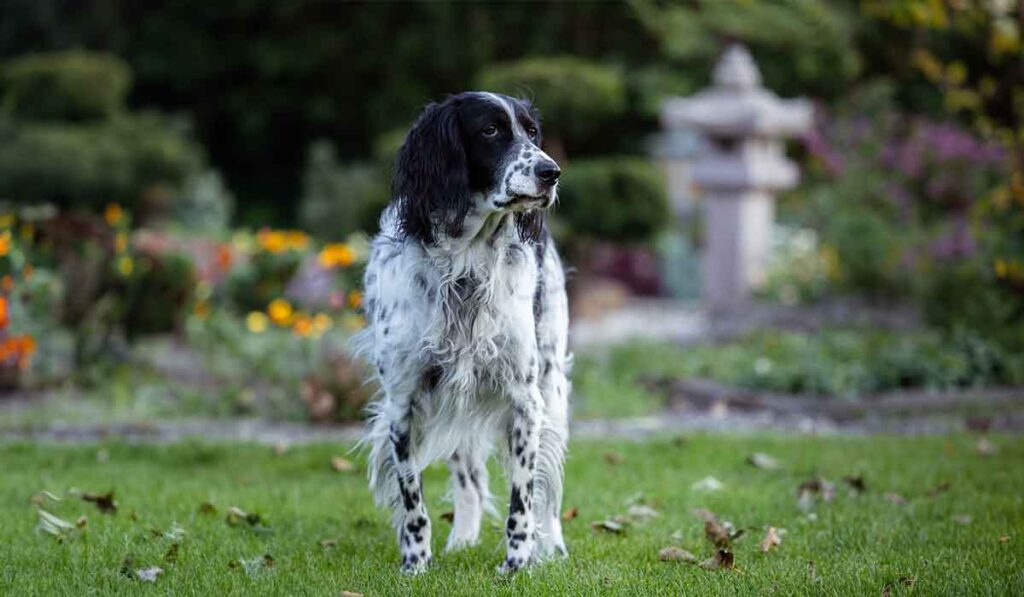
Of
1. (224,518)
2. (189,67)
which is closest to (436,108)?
(224,518)

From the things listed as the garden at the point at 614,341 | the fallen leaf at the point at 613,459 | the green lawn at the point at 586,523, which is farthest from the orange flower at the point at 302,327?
the fallen leaf at the point at 613,459

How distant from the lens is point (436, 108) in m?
3.92

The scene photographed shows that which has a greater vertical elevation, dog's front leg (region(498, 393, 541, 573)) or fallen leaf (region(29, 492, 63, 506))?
dog's front leg (region(498, 393, 541, 573))

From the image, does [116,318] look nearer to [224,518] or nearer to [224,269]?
[224,269]

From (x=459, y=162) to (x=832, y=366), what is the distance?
13.8ft

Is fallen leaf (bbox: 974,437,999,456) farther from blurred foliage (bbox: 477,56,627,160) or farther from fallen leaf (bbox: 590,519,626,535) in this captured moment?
blurred foliage (bbox: 477,56,627,160)

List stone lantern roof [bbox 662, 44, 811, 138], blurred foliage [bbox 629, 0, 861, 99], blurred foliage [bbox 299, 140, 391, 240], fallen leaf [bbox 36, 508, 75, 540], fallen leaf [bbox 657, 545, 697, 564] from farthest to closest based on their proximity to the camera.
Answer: blurred foliage [bbox 629, 0, 861, 99] < blurred foliage [bbox 299, 140, 391, 240] < stone lantern roof [bbox 662, 44, 811, 138] < fallen leaf [bbox 36, 508, 75, 540] < fallen leaf [bbox 657, 545, 697, 564]

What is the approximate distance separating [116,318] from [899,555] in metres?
5.21

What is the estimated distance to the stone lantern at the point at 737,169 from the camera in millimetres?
11000

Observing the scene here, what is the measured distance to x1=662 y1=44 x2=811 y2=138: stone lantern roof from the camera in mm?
10969

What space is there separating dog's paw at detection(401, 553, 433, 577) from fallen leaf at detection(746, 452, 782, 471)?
203 cm

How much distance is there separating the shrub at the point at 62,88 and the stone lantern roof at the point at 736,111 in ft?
18.8

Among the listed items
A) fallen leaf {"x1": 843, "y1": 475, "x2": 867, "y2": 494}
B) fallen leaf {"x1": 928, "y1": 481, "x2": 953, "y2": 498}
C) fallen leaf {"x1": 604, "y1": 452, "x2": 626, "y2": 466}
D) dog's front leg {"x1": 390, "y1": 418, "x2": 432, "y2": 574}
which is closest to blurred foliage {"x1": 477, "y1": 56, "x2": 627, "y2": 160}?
fallen leaf {"x1": 604, "y1": 452, "x2": 626, "y2": 466}

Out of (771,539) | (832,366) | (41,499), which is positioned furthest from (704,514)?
(832,366)
